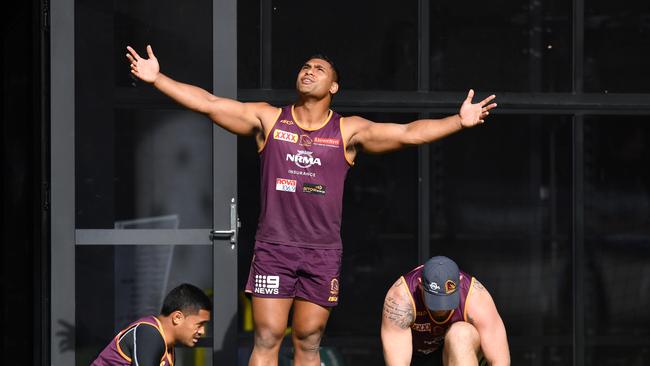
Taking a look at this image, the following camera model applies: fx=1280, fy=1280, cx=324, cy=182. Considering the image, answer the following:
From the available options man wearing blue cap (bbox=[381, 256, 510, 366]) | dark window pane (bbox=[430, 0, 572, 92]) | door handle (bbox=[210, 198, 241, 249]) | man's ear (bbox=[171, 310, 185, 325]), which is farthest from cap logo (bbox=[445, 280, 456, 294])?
dark window pane (bbox=[430, 0, 572, 92])

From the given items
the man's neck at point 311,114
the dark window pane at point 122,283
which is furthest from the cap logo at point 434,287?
the dark window pane at point 122,283

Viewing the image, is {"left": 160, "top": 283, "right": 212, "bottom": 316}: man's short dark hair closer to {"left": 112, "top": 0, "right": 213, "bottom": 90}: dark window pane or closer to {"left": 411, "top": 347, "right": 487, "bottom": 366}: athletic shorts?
{"left": 411, "top": 347, "right": 487, "bottom": 366}: athletic shorts

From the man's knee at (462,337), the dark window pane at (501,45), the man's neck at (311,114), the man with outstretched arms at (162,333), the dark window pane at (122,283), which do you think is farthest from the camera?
the dark window pane at (501,45)

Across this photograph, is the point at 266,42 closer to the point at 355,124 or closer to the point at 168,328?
the point at 355,124

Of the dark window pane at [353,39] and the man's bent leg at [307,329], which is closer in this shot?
the man's bent leg at [307,329]

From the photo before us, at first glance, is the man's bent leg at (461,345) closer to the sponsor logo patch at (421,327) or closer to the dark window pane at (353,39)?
the sponsor logo patch at (421,327)

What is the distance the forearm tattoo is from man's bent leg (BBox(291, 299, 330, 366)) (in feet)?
1.06

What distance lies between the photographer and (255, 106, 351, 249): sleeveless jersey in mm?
6336

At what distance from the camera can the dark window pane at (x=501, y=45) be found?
8133 millimetres

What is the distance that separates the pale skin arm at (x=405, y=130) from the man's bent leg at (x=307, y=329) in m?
0.80

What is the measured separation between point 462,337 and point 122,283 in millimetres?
2162

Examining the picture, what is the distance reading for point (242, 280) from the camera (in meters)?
7.77

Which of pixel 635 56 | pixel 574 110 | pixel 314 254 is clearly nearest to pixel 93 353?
pixel 314 254

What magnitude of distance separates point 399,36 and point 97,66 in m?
1.95
